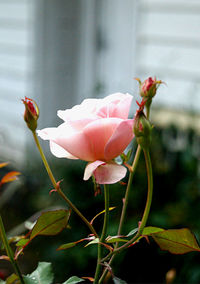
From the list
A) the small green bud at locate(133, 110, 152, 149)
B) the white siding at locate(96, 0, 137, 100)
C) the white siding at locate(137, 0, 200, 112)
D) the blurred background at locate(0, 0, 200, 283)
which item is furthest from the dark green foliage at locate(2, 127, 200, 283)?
the small green bud at locate(133, 110, 152, 149)

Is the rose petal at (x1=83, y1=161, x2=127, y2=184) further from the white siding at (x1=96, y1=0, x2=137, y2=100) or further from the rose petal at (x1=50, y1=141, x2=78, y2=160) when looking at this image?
the white siding at (x1=96, y1=0, x2=137, y2=100)

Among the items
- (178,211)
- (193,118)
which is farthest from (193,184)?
(193,118)

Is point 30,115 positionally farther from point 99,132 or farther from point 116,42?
point 116,42

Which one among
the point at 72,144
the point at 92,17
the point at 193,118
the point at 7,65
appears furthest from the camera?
the point at 7,65

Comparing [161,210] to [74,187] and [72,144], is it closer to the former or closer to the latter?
[74,187]

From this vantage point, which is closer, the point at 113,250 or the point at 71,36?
the point at 113,250

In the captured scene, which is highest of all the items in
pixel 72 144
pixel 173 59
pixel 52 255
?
pixel 72 144

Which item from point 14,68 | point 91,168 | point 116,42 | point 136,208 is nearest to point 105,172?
point 91,168
